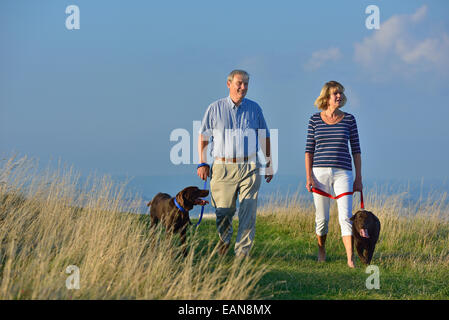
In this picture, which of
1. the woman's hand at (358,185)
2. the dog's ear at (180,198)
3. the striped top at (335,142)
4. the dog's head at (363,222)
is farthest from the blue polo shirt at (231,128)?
the dog's head at (363,222)

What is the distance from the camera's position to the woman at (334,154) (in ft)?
21.2

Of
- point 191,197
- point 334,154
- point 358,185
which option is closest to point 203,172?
point 191,197

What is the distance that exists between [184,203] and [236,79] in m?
1.83

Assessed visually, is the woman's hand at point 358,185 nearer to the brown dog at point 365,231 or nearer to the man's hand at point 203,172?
the brown dog at point 365,231

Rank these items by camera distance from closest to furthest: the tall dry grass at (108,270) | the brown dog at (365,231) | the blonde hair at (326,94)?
1. the tall dry grass at (108,270)
2. the blonde hair at (326,94)
3. the brown dog at (365,231)

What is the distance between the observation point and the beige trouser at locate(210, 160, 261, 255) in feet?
21.4

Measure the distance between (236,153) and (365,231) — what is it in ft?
6.72

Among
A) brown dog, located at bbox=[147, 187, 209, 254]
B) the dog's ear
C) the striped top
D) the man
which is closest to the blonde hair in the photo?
the striped top

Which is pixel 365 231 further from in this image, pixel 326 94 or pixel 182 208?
pixel 182 208

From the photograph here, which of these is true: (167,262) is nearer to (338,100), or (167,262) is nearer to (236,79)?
(236,79)

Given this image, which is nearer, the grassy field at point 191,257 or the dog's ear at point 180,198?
the grassy field at point 191,257

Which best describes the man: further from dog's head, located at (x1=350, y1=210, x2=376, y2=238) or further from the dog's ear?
dog's head, located at (x1=350, y1=210, x2=376, y2=238)

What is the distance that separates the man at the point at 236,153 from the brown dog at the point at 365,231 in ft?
4.36
